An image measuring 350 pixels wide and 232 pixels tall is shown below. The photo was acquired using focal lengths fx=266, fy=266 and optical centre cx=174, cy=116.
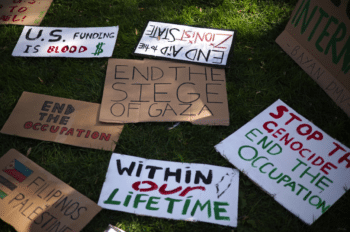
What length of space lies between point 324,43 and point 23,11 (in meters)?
2.80

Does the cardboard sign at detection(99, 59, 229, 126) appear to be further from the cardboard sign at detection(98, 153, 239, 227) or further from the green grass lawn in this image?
the cardboard sign at detection(98, 153, 239, 227)

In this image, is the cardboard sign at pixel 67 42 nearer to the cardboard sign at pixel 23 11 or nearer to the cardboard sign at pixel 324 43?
the cardboard sign at pixel 23 11

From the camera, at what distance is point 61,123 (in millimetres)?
1940

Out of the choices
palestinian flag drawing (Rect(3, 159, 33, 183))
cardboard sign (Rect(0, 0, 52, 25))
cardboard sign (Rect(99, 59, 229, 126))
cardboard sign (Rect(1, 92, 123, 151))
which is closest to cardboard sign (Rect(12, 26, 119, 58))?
cardboard sign (Rect(0, 0, 52, 25))

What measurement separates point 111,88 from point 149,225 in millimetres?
1070

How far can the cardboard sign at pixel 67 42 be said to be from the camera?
2340mm

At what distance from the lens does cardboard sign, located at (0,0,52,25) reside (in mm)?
2625

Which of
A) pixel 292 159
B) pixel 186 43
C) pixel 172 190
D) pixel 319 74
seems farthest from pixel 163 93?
pixel 319 74

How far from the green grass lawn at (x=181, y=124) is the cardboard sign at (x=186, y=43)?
10cm

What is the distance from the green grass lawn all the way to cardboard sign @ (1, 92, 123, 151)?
2.3 inches

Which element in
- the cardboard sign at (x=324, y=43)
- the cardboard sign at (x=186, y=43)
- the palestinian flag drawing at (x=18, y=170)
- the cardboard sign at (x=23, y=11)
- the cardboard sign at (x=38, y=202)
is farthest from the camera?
the cardboard sign at (x=23, y=11)

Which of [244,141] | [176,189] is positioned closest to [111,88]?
[176,189]

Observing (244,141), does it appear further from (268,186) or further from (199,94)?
(199,94)

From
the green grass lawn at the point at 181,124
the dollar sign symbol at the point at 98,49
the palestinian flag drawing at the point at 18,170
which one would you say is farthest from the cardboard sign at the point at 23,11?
the palestinian flag drawing at the point at 18,170
